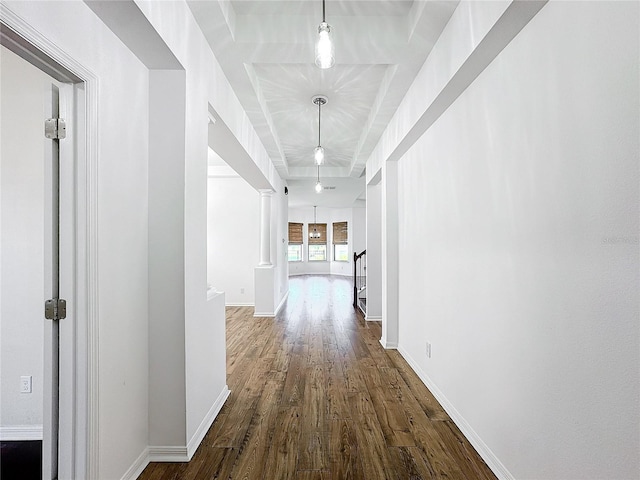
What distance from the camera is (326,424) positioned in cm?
235

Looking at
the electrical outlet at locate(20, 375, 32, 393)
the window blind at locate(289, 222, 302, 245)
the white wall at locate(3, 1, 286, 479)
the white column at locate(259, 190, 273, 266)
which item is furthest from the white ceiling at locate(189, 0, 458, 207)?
the window blind at locate(289, 222, 302, 245)

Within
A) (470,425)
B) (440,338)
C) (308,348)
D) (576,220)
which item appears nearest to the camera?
(576,220)

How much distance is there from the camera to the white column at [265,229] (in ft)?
20.3

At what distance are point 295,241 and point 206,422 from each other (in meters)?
11.6

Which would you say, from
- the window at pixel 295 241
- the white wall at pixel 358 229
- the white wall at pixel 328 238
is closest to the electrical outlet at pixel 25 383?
the white wall at pixel 358 229

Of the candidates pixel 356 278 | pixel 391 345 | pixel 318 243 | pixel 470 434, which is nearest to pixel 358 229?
pixel 318 243

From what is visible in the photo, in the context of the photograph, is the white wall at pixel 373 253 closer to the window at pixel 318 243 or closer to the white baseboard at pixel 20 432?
the white baseboard at pixel 20 432

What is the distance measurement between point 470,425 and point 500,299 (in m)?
0.90

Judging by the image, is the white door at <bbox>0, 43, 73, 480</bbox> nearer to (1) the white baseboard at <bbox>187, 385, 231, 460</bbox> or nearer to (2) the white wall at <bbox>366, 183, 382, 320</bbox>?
(1) the white baseboard at <bbox>187, 385, 231, 460</bbox>

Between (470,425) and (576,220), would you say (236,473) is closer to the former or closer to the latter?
(470,425)

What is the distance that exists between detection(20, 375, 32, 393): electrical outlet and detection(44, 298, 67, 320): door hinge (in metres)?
1.11

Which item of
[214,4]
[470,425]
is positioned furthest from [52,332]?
[470,425]

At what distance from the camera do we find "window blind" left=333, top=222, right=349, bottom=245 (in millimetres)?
13094

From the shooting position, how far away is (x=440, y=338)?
2740mm
